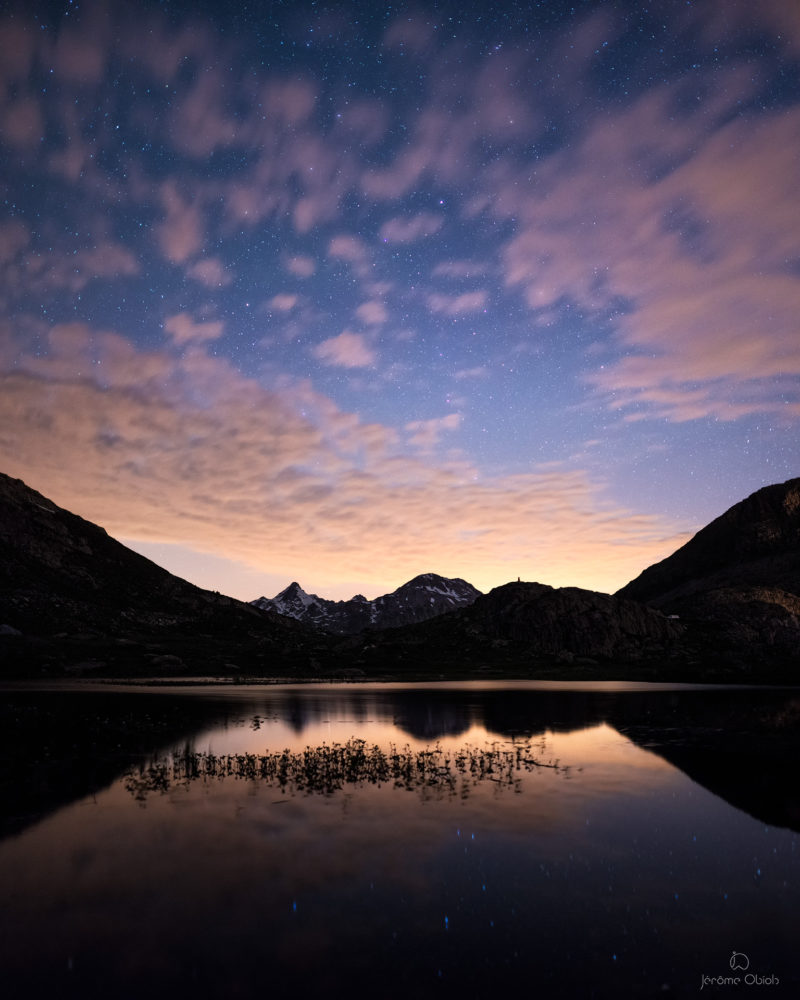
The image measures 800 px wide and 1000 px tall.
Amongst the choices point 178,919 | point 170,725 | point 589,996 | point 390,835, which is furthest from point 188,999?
point 170,725

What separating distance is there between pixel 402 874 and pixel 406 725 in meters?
34.5

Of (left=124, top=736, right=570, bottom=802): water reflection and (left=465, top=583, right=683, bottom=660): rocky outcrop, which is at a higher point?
(left=465, top=583, right=683, bottom=660): rocky outcrop

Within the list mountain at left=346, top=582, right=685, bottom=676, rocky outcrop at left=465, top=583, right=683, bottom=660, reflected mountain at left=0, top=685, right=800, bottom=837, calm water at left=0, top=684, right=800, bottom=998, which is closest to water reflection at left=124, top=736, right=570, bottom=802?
calm water at left=0, top=684, right=800, bottom=998

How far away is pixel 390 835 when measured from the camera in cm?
2086

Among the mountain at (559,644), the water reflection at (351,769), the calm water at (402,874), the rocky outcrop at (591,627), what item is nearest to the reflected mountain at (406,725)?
the calm water at (402,874)

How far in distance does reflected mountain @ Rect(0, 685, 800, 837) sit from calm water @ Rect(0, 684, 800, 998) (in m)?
0.49

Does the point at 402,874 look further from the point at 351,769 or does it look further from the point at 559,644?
the point at 559,644

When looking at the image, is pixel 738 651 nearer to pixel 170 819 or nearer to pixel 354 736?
pixel 354 736

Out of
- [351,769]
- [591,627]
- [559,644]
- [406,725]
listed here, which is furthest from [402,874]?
[591,627]

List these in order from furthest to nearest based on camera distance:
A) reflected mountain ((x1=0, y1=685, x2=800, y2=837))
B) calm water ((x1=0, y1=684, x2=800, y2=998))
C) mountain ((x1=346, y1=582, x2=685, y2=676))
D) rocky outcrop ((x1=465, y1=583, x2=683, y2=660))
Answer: rocky outcrop ((x1=465, y1=583, x2=683, y2=660))
mountain ((x1=346, y1=582, x2=685, y2=676))
reflected mountain ((x1=0, y1=685, x2=800, y2=837))
calm water ((x1=0, y1=684, x2=800, y2=998))

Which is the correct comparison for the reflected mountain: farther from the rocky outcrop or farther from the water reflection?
the rocky outcrop

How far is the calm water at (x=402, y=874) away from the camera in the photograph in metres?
12.3

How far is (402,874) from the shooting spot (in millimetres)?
17422

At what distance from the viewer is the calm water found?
1234 centimetres
